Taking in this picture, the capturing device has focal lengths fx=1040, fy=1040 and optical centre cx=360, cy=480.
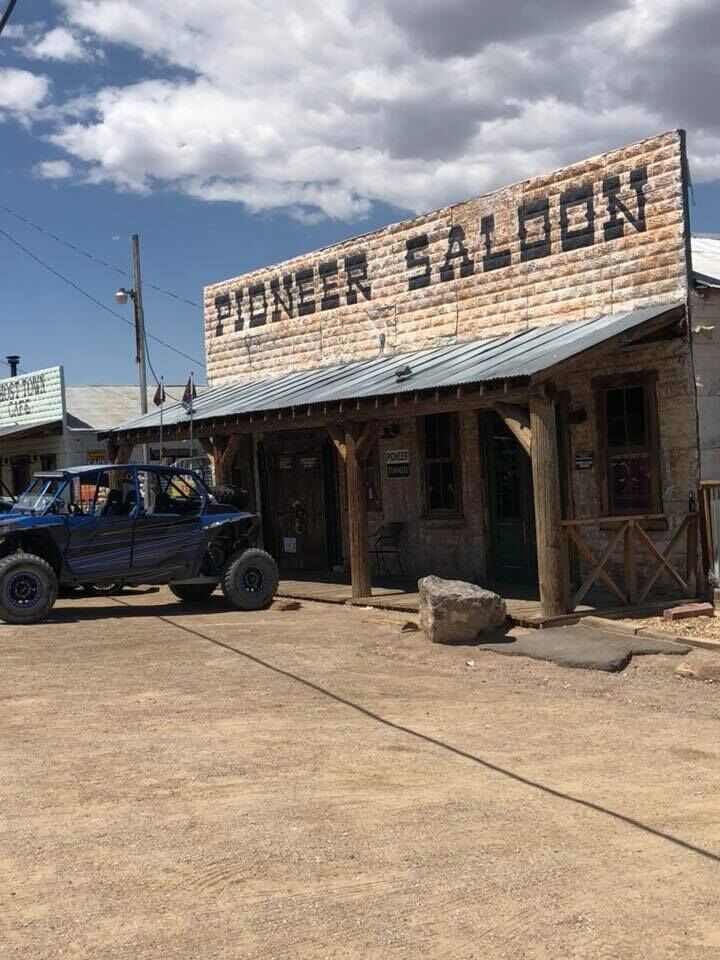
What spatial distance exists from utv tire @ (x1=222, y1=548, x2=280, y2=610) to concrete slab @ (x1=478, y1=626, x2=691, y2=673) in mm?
3997

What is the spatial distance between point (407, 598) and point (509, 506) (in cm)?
210

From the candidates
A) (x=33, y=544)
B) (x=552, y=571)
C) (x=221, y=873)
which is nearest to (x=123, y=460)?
(x=33, y=544)

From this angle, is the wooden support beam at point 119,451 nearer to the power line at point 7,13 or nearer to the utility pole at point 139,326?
the utility pole at point 139,326

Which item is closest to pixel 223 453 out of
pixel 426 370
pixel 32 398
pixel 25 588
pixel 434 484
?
pixel 434 484

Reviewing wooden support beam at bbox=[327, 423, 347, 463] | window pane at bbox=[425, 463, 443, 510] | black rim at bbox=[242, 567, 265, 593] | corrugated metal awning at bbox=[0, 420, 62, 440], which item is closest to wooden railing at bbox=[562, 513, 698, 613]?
wooden support beam at bbox=[327, 423, 347, 463]

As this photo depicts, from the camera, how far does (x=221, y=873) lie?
458 centimetres

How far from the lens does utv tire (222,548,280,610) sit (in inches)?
527

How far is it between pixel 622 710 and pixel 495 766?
1926 mm

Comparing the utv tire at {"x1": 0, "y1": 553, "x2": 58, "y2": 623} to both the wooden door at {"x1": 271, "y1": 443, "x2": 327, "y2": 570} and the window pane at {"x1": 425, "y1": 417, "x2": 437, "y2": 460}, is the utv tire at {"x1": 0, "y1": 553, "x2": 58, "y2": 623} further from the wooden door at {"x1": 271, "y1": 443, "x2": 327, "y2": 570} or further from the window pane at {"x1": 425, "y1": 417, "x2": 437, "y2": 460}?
the wooden door at {"x1": 271, "y1": 443, "x2": 327, "y2": 570}

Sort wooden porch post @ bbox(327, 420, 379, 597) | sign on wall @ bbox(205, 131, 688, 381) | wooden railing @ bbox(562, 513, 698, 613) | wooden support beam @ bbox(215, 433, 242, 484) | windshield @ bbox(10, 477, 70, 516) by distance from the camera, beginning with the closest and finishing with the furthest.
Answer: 1. wooden railing @ bbox(562, 513, 698, 613)
2. sign on wall @ bbox(205, 131, 688, 381)
3. windshield @ bbox(10, 477, 70, 516)
4. wooden porch post @ bbox(327, 420, 379, 597)
5. wooden support beam @ bbox(215, 433, 242, 484)

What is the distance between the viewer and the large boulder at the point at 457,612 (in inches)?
418

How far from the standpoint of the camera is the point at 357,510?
13.7 meters

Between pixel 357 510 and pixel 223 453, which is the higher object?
pixel 223 453

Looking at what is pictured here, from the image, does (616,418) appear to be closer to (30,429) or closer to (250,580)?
(250,580)
